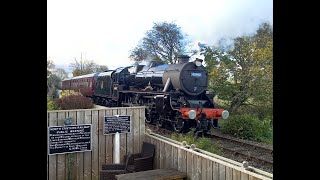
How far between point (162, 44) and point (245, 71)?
8.87 meters

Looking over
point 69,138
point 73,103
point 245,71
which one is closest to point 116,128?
point 69,138

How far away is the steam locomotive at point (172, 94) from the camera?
29.2ft

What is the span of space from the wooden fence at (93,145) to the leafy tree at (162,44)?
1255 centimetres

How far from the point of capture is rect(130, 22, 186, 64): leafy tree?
60.1 feet

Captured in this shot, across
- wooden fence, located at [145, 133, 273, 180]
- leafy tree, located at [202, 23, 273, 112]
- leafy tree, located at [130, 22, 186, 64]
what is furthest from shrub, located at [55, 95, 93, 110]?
leafy tree, located at [130, 22, 186, 64]

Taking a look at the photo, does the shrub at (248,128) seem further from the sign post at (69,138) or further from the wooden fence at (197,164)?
the sign post at (69,138)

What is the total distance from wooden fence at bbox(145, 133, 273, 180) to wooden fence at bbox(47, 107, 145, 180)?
1.23 feet

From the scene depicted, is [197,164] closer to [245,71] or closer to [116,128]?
[116,128]

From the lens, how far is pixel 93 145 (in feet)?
16.6

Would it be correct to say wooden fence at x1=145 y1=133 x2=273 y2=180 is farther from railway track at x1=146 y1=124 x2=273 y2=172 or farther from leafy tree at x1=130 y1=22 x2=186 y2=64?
leafy tree at x1=130 y1=22 x2=186 y2=64

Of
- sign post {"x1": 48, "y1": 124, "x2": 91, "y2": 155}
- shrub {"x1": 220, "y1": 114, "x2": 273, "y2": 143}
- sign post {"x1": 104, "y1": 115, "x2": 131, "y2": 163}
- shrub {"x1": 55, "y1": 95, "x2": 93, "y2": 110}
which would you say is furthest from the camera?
shrub {"x1": 55, "y1": 95, "x2": 93, "y2": 110}

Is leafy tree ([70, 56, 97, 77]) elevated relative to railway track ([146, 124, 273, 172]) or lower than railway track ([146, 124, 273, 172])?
elevated
